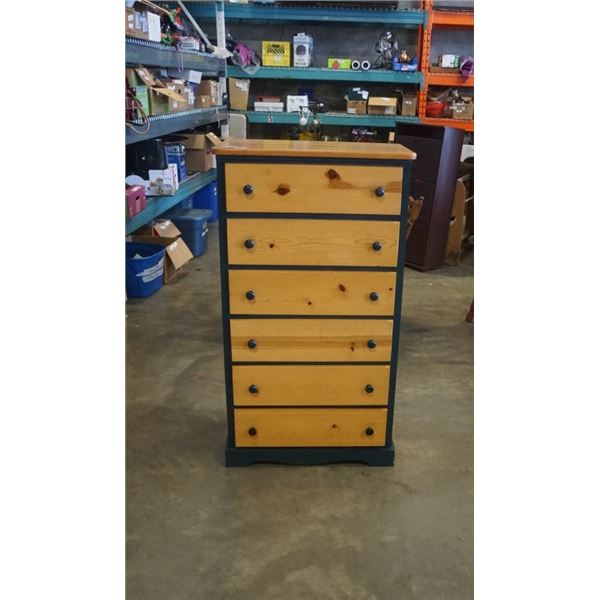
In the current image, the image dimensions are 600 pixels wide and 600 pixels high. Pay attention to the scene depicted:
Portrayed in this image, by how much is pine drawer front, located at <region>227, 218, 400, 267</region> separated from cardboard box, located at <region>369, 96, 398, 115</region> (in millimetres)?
4602

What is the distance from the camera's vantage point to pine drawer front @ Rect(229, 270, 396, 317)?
188 centimetres

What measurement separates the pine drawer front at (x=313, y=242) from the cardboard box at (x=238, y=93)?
15.9 ft

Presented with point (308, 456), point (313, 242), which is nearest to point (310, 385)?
point (308, 456)

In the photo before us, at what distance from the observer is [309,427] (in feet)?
6.82

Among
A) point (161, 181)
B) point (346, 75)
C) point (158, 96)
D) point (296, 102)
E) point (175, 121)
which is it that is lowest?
point (161, 181)

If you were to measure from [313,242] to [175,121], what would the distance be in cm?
275

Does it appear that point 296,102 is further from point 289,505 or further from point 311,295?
point 289,505

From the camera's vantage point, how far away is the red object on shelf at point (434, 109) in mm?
6043

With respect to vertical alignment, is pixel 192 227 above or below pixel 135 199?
below

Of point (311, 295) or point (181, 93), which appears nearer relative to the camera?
point (311, 295)

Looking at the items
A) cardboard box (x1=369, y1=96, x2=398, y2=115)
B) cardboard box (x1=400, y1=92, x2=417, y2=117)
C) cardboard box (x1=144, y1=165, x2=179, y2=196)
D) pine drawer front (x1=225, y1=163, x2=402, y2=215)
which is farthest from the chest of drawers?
cardboard box (x1=400, y1=92, x2=417, y2=117)

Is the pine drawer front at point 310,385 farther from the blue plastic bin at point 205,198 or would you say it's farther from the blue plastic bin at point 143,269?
the blue plastic bin at point 205,198

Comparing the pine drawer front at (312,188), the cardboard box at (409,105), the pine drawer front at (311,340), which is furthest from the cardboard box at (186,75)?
the pine drawer front at (311,340)

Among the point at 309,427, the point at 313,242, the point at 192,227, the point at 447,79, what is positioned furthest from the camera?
the point at 447,79
